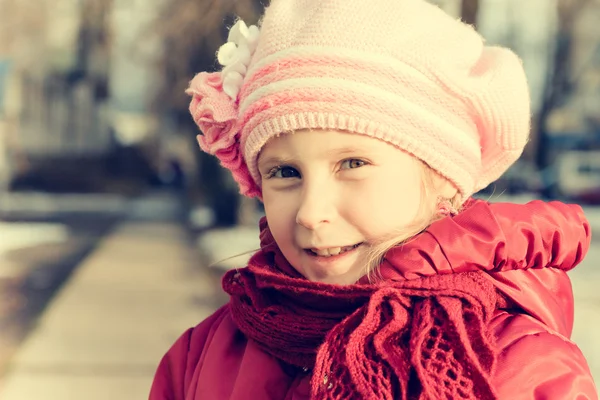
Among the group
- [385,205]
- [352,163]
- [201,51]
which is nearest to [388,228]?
[385,205]

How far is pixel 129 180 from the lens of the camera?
23.7m

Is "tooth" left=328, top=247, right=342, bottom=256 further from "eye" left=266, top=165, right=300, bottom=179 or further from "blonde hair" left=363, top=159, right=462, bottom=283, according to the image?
"eye" left=266, top=165, right=300, bottom=179

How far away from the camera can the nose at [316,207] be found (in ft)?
5.02

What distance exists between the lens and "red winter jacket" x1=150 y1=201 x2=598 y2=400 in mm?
1462

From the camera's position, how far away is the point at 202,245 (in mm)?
9836

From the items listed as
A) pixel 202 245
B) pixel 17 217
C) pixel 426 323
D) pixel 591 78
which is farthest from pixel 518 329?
pixel 591 78

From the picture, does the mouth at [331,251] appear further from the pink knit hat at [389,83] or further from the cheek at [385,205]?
the pink knit hat at [389,83]

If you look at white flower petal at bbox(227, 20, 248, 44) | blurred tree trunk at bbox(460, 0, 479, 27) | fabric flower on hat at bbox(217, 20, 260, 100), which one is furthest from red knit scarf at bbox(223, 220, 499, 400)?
blurred tree trunk at bbox(460, 0, 479, 27)

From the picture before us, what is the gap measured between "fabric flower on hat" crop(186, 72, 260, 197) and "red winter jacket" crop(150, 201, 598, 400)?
0.37 metres

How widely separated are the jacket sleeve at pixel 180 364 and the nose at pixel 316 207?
0.48 m

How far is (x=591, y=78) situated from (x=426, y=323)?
824 inches

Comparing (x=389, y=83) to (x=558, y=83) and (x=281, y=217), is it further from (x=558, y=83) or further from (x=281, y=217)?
(x=558, y=83)

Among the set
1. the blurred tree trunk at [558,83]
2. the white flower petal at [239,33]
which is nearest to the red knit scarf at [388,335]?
the white flower petal at [239,33]

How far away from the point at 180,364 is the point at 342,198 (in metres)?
0.63
